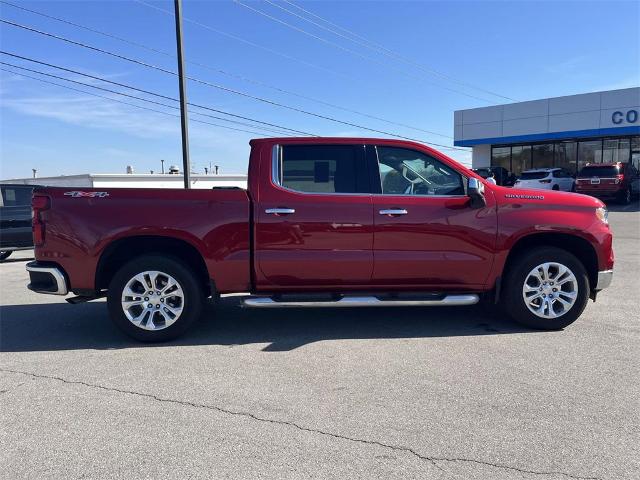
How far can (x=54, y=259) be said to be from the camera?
4855 millimetres

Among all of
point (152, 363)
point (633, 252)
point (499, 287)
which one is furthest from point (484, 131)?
point (152, 363)

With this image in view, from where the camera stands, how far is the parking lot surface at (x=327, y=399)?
9.22 feet

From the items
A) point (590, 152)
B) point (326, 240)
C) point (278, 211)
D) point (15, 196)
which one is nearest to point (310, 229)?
point (326, 240)

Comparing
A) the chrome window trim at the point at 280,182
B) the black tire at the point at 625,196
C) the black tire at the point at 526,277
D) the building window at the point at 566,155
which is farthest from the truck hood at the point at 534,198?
the building window at the point at 566,155

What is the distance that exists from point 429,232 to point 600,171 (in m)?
21.8

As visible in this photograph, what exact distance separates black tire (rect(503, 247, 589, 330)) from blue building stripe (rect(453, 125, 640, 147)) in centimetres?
2548

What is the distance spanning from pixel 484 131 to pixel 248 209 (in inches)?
1173

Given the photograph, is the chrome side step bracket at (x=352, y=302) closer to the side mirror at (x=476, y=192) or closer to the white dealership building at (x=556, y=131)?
the side mirror at (x=476, y=192)

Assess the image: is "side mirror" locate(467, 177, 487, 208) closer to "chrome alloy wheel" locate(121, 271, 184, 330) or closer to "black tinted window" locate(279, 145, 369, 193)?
"black tinted window" locate(279, 145, 369, 193)

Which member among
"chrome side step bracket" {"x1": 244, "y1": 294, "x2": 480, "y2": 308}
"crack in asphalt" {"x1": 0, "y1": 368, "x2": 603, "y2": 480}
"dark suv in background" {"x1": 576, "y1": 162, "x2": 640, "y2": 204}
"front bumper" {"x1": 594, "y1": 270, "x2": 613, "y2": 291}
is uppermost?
"dark suv in background" {"x1": 576, "y1": 162, "x2": 640, "y2": 204}

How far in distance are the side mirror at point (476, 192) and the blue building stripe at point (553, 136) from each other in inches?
1023

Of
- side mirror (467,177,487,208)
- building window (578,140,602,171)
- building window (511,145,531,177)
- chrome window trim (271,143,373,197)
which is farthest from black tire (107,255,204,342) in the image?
building window (511,145,531,177)

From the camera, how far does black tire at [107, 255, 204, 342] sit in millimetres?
4840

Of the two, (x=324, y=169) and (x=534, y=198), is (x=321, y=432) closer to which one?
(x=324, y=169)
